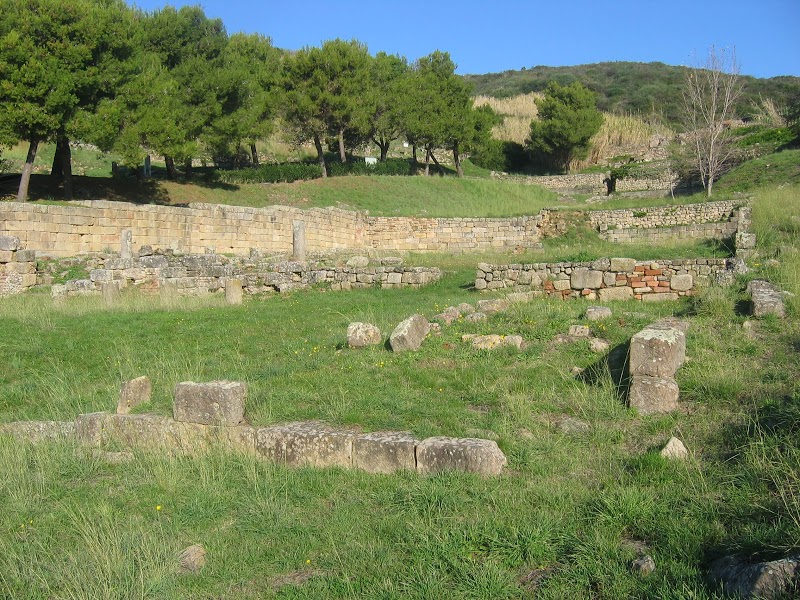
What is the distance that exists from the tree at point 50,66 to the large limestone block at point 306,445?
907 inches

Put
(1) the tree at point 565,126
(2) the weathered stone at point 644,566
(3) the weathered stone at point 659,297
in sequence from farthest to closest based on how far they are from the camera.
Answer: (1) the tree at point 565,126 < (3) the weathered stone at point 659,297 < (2) the weathered stone at point 644,566

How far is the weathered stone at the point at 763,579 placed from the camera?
3.21 m

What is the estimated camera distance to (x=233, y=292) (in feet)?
56.3

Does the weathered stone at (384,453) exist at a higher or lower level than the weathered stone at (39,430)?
higher

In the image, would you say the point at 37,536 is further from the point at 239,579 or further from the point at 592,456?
the point at 592,456

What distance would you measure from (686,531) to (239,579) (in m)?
2.76

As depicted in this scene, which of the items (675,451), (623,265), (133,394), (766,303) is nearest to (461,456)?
(675,451)

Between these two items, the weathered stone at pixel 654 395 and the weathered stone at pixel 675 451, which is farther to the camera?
the weathered stone at pixel 654 395

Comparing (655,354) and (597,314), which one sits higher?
(655,354)

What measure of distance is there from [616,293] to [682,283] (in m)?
1.26

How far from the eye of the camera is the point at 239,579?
13.8 feet

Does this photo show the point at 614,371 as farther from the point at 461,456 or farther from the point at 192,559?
the point at 192,559

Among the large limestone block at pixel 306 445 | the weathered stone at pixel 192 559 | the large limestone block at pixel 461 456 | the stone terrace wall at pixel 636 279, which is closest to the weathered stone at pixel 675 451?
the large limestone block at pixel 461 456

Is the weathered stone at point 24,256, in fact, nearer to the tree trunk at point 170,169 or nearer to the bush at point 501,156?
the tree trunk at point 170,169
